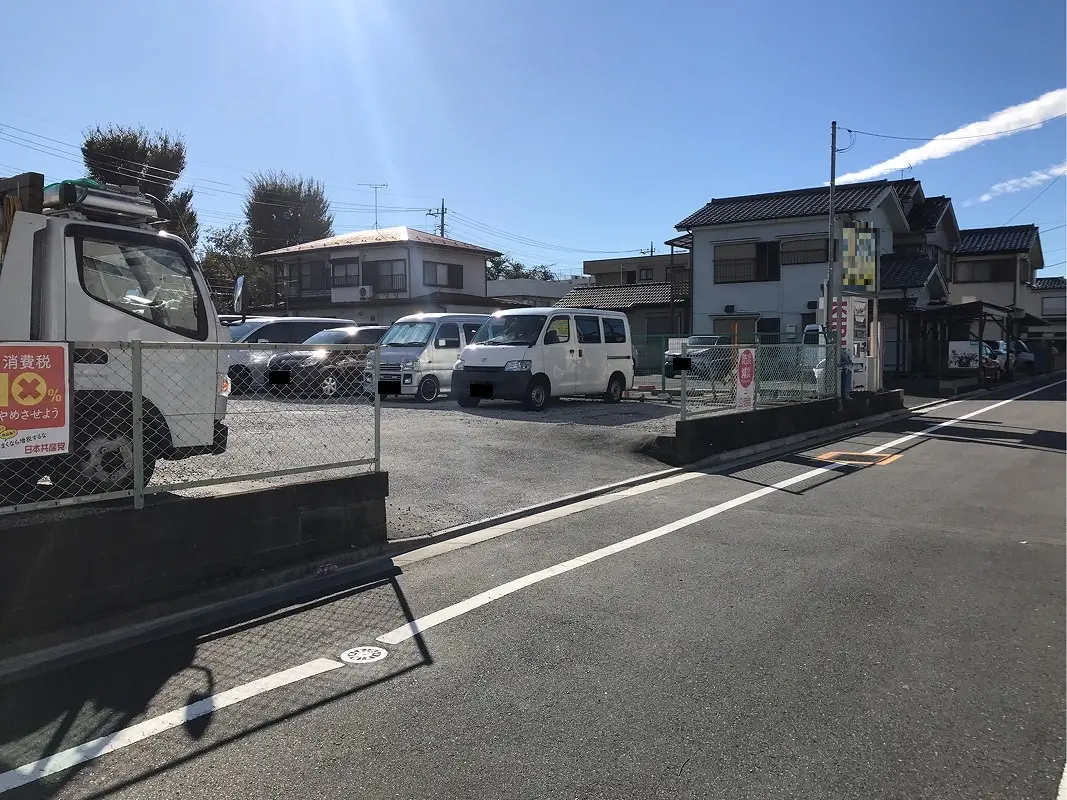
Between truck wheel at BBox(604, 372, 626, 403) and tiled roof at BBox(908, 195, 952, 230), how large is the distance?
24.2 metres

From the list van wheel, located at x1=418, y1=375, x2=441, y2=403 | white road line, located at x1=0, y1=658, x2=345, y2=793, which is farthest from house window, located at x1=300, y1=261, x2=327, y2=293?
white road line, located at x1=0, y1=658, x2=345, y2=793

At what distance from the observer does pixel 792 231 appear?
1245 inches

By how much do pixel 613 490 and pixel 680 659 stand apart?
15.6 ft

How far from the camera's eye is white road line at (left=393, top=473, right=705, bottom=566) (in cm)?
631

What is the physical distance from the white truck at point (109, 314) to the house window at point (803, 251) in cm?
2844

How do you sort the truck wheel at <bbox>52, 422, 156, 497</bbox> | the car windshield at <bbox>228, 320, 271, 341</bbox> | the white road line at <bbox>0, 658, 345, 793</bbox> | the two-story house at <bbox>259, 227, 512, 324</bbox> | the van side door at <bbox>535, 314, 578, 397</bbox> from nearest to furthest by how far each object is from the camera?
the white road line at <bbox>0, 658, 345, 793</bbox>
the truck wheel at <bbox>52, 422, 156, 497</bbox>
the van side door at <bbox>535, 314, 578, 397</bbox>
the car windshield at <bbox>228, 320, 271, 341</bbox>
the two-story house at <bbox>259, 227, 512, 324</bbox>

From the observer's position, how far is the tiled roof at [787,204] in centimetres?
3058

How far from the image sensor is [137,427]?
486 centimetres

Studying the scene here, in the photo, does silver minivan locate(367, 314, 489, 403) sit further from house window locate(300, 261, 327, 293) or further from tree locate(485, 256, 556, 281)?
tree locate(485, 256, 556, 281)

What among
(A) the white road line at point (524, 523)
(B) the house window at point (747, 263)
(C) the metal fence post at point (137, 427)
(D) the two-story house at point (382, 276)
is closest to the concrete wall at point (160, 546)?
(C) the metal fence post at point (137, 427)

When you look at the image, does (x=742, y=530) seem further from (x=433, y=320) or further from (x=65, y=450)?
(x=433, y=320)

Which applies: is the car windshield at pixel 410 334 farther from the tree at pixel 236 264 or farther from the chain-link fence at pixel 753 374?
the tree at pixel 236 264

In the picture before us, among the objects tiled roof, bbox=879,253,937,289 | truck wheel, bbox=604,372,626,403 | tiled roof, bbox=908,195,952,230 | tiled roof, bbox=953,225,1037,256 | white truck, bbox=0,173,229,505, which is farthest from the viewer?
tiled roof, bbox=953,225,1037,256

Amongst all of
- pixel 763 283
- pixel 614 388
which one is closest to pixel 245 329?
pixel 614 388
